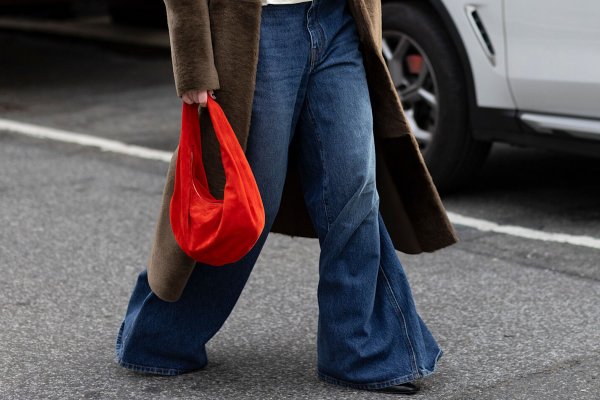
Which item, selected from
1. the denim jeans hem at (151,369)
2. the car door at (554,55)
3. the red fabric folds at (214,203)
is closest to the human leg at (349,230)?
the red fabric folds at (214,203)

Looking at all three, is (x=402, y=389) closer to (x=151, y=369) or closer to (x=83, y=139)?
(x=151, y=369)

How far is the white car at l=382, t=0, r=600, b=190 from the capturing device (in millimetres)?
5523

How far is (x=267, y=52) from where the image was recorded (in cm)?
366

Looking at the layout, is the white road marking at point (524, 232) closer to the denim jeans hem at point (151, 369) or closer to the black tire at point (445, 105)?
the black tire at point (445, 105)

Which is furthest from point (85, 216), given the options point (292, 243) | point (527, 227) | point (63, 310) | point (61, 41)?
point (61, 41)

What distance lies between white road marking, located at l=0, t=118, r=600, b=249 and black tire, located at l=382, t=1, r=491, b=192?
24 cm

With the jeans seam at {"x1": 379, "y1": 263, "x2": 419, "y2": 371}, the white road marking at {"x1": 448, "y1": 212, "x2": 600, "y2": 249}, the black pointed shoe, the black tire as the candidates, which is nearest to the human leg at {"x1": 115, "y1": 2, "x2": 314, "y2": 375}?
the jeans seam at {"x1": 379, "y1": 263, "x2": 419, "y2": 371}

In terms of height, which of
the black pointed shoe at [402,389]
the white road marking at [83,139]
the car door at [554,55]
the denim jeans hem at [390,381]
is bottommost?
the white road marking at [83,139]

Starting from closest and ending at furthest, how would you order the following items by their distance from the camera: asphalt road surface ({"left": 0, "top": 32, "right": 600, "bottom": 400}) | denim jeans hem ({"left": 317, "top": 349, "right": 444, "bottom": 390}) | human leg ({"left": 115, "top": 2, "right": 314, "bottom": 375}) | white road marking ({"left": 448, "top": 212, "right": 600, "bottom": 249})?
human leg ({"left": 115, "top": 2, "right": 314, "bottom": 375}) < denim jeans hem ({"left": 317, "top": 349, "right": 444, "bottom": 390}) < asphalt road surface ({"left": 0, "top": 32, "right": 600, "bottom": 400}) < white road marking ({"left": 448, "top": 212, "right": 600, "bottom": 249})

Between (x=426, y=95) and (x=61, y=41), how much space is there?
823 centimetres

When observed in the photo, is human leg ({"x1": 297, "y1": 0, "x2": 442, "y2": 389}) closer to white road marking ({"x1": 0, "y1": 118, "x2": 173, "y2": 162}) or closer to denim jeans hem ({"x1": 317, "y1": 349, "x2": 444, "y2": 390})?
denim jeans hem ({"x1": 317, "y1": 349, "x2": 444, "y2": 390})

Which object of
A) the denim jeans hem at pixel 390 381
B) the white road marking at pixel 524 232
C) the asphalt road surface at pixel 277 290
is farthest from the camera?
the white road marking at pixel 524 232

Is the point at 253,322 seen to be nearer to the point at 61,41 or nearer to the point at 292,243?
the point at 292,243

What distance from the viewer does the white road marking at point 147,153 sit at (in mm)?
5609
